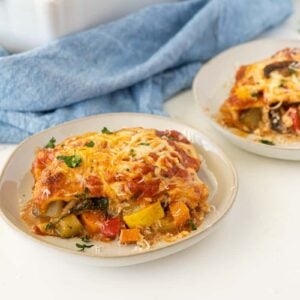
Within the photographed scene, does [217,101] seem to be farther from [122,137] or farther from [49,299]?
[49,299]

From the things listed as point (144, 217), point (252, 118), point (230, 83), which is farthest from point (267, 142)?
point (144, 217)

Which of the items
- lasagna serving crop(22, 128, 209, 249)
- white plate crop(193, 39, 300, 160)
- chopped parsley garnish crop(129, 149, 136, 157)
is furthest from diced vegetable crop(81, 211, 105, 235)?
white plate crop(193, 39, 300, 160)

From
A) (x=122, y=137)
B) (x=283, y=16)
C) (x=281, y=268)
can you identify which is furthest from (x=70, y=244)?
(x=283, y=16)

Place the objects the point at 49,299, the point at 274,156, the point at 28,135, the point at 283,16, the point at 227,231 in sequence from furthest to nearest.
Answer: the point at 283,16 < the point at 28,135 < the point at 274,156 < the point at 227,231 < the point at 49,299

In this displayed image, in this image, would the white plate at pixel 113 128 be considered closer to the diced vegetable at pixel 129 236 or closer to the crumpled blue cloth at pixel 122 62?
the diced vegetable at pixel 129 236

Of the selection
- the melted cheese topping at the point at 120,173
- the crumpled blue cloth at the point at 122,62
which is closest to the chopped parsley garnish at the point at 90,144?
the melted cheese topping at the point at 120,173

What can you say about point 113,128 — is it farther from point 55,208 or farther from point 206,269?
point 206,269

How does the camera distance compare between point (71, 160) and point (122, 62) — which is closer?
point (71, 160)

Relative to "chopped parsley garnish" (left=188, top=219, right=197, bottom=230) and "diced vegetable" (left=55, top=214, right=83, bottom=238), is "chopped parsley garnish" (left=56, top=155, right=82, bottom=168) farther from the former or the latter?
"chopped parsley garnish" (left=188, top=219, right=197, bottom=230)

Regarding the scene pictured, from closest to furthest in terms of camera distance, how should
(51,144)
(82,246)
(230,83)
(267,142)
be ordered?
(82,246) < (51,144) < (267,142) < (230,83)
